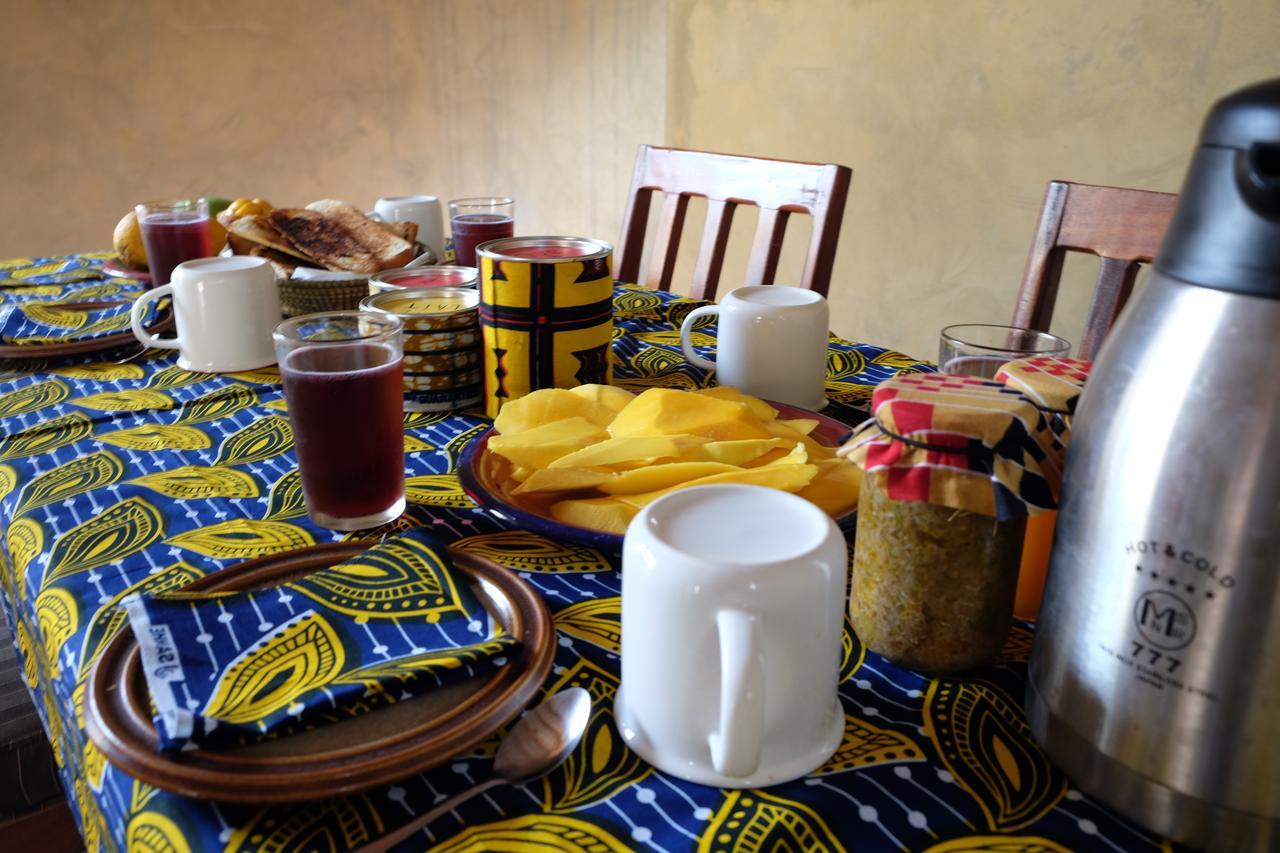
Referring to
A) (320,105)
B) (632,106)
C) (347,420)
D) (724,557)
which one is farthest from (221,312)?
(320,105)

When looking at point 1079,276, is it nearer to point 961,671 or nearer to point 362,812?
point 961,671

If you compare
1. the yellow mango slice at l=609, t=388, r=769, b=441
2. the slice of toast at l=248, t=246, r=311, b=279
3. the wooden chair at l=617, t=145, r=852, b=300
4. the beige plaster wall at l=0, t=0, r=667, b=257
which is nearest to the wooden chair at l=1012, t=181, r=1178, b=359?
the wooden chair at l=617, t=145, r=852, b=300

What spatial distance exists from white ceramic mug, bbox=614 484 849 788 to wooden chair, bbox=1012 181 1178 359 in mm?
731

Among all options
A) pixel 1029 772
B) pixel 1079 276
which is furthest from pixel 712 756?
pixel 1079 276

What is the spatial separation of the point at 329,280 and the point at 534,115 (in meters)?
2.49

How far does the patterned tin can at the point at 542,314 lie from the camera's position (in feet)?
2.60

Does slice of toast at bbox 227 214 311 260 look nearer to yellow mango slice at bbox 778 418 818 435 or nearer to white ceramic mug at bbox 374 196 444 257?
white ceramic mug at bbox 374 196 444 257

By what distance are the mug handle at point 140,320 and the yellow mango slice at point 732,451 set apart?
Result: 656 mm

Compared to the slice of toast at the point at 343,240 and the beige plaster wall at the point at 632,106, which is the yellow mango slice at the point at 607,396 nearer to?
the slice of toast at the point at 343,240

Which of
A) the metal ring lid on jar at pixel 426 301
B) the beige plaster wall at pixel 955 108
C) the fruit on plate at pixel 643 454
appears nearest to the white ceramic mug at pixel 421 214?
the metal ring lid on jar at pixel 426 301

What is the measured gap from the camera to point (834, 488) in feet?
2.03

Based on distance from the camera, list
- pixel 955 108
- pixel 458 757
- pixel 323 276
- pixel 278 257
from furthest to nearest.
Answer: pixel 955 108 < pixel 278 257 < pixel 323 276 < pixel 458 757

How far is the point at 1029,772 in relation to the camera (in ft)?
1.38

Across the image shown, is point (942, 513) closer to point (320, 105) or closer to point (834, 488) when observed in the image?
point (834, 488)
